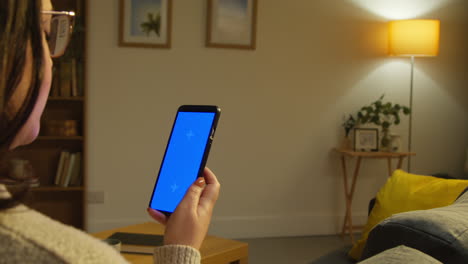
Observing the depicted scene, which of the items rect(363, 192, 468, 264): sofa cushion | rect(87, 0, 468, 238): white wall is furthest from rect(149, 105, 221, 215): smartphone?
rect(87, 0, 468, 238): white wall

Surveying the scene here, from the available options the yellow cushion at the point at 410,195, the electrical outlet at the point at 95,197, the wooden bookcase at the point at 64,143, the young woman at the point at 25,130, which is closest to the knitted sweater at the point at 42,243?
the young woman at the point at 25,130

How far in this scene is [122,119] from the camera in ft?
13.2

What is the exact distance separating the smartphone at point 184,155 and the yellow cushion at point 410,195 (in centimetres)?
95

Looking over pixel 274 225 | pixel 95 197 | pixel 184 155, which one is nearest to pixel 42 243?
pixel 184 155

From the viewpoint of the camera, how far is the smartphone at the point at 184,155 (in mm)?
1326

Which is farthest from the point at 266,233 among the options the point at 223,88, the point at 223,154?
the point at 223,88

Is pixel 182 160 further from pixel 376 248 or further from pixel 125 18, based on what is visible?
pixel 125 18

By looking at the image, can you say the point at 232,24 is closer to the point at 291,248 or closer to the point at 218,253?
the point at 291,248

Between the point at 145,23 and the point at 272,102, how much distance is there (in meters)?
1.14

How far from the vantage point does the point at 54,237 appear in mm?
489

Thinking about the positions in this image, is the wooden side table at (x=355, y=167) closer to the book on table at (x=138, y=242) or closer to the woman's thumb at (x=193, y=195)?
the book on table at (x=138, y=242)

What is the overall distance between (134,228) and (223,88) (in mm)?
1932

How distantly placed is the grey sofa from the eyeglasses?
62cm

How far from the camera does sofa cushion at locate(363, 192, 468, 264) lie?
1.04 meters
